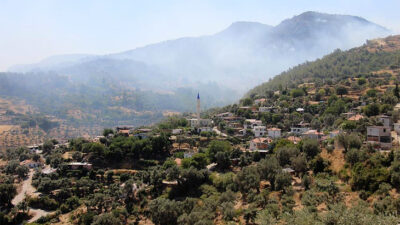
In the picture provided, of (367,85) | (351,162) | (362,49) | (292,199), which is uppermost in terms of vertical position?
(362,49)

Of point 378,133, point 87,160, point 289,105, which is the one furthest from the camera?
point 289,105

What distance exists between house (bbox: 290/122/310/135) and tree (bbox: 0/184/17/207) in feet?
94.7

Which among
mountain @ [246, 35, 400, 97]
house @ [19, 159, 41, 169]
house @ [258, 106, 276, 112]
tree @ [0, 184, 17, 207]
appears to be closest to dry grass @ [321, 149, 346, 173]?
house @ [258, 106, 276, 112]

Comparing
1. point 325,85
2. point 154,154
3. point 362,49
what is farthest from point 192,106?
point 154,154

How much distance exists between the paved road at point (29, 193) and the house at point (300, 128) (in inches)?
1066

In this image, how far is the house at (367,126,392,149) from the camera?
84.1ft

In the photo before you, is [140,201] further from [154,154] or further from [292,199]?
[292,199]

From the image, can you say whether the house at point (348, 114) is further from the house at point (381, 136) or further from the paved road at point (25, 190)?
the paved road at point (25, 190)

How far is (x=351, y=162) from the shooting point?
22203 millimetres

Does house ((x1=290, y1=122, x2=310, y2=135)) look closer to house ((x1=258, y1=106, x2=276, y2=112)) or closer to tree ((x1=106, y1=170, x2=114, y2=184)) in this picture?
house ((x1=258, y1=106, x2=276, y2=112))

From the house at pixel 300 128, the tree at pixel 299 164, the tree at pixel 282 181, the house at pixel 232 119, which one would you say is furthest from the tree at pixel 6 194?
the house at pixel 232 119

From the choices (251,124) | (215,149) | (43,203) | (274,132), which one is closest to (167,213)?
(215,149)

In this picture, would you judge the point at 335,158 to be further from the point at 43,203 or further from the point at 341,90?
the point at 341,90

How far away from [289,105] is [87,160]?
29.8 metres
